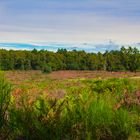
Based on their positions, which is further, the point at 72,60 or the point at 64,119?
the point at 72,60

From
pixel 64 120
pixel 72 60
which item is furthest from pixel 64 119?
pixel 72 60

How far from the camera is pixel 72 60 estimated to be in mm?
111125

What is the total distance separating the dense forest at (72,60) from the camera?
107 meters

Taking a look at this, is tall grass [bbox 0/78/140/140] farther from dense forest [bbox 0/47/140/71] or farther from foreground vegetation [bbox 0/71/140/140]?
dense forest [bbox 0/47/140/71]

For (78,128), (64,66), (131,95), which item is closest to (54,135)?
(78,128)

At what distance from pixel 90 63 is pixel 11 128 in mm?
102285

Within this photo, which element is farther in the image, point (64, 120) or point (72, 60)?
point (72, 60)

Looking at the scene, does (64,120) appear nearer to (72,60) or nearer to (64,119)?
(64,119)

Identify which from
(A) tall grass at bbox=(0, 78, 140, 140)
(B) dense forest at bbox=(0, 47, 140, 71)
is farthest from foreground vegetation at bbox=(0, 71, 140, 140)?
(B) dense forest at bbox=(0, 47, 140, 71)

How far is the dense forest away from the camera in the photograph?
107 m

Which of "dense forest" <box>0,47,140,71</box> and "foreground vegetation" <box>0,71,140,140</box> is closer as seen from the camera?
"foreground vegetation" <box>0,71,140,140</box>

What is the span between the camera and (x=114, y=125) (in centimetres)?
927

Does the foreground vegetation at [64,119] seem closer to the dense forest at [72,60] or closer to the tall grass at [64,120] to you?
the tall grass at [64,120]

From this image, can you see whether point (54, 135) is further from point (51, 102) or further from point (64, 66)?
point (64, 66)
